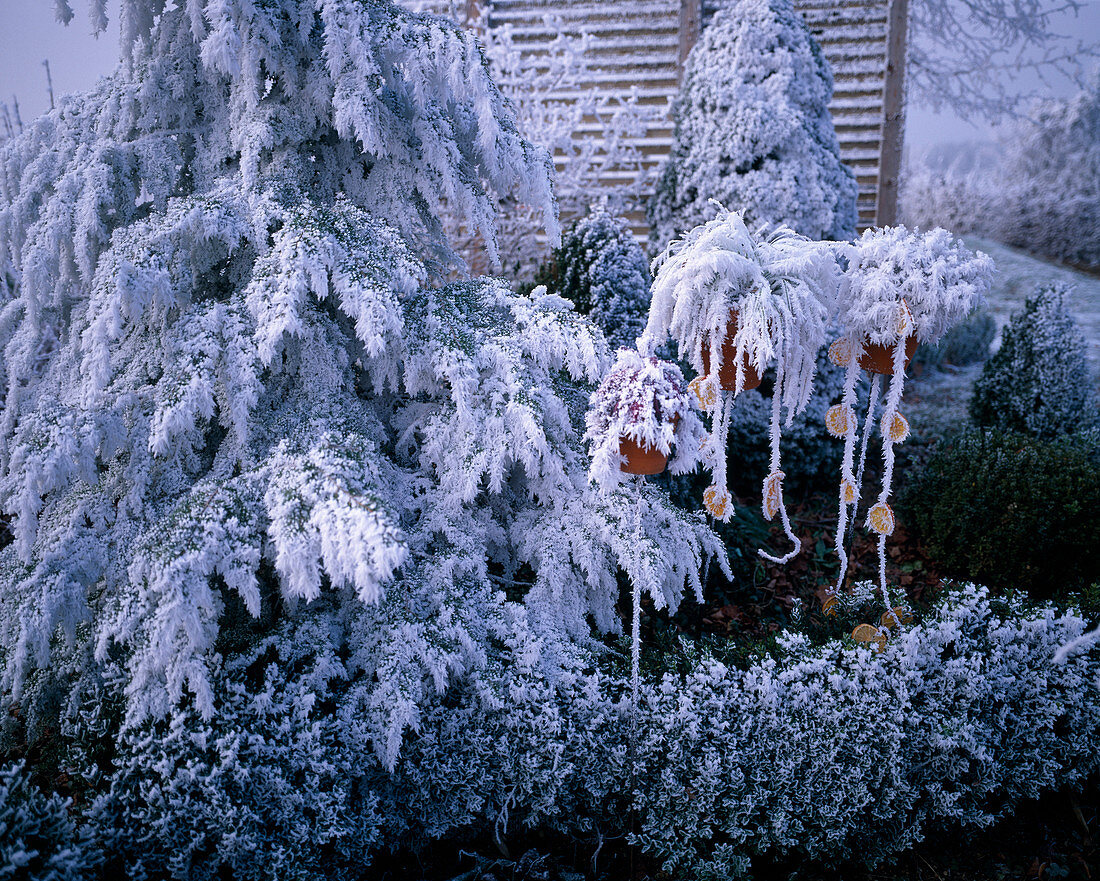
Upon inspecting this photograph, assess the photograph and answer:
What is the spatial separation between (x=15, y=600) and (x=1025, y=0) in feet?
38.4

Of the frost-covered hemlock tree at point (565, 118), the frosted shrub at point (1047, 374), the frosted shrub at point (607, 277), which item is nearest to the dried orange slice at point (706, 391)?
the frosted shrub at point (607, 277)

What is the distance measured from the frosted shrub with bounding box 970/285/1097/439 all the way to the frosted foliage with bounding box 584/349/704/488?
3553 mm

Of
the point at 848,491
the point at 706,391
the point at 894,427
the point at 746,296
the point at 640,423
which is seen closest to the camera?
the point at 640,423

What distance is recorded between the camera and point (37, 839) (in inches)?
74.2

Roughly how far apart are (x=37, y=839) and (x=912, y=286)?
339 centimetres

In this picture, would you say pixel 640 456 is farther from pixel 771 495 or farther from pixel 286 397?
pixel 286 397

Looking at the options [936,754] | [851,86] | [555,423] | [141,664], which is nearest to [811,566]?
[936,754]

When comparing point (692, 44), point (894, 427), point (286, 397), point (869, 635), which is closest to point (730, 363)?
point (894, 427)

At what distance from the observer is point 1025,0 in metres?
8.26

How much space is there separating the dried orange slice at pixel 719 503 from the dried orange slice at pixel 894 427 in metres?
0.70

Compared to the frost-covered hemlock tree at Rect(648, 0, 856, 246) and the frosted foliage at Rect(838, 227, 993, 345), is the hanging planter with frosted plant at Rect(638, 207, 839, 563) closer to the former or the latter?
the frosted foliage at Rect(838, 227, 993, 345)

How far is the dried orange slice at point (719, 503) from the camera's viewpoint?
106 inches

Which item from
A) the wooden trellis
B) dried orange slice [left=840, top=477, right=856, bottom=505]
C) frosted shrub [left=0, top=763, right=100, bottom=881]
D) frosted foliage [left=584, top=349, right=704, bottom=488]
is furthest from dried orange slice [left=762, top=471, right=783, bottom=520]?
the wooden trellis

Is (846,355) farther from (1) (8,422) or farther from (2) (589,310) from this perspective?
(1) (8,422)
